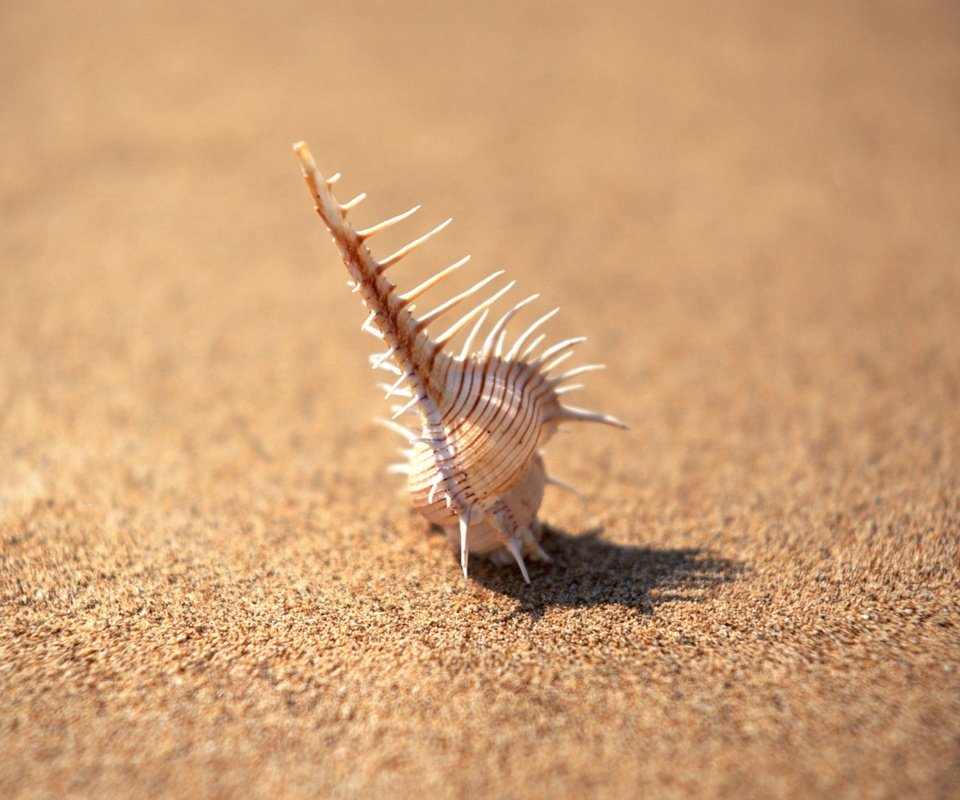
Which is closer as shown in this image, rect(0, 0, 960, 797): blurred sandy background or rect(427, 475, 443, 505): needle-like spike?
rect(0, 0, 960, 797): blurred sandy background

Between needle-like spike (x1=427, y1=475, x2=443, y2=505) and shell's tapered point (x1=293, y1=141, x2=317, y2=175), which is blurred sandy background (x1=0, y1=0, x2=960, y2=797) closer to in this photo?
needle-like spike (x1=427, y1=475, x2=443, y2=505)

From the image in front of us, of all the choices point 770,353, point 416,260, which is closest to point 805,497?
point 770,353

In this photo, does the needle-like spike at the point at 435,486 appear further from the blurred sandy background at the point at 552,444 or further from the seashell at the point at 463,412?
the blurred sandy background at the point at 552,444

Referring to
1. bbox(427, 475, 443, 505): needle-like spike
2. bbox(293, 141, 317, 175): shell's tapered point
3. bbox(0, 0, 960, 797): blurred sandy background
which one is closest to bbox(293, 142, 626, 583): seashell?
bbox(427, 475, 443, 505): needle-like spike

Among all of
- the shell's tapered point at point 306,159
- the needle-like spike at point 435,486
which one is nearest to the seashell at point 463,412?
the needle-like spike at point 435,486

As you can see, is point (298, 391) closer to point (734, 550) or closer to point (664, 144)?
point (734, 550)

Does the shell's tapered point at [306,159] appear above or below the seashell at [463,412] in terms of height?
above

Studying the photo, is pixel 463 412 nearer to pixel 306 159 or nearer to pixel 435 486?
pixel 435 486

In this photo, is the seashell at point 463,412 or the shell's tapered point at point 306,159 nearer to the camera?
the shell's tapered point at point 306,159

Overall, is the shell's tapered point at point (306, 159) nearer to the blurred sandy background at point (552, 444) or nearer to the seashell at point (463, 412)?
the seashell at point (463, 412)
